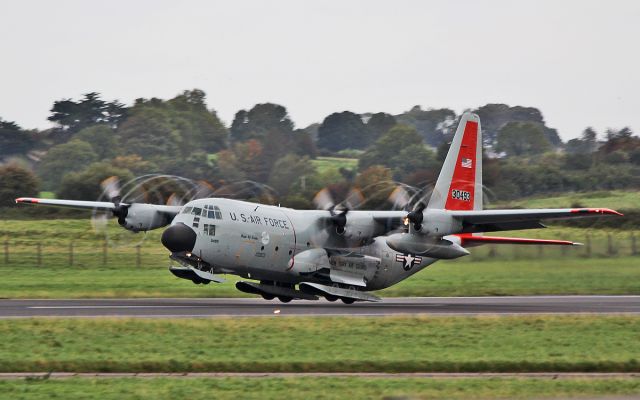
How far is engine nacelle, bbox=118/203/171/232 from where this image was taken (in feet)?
122

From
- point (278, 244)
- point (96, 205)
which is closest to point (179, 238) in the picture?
point (278, 244)

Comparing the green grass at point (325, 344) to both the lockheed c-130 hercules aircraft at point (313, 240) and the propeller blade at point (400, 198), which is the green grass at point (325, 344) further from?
the propeller blade at point (400, 198)

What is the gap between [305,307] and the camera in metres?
34.7

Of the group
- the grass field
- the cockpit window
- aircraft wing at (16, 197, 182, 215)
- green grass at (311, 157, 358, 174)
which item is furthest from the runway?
green grass at (311, 157, 358, 174)

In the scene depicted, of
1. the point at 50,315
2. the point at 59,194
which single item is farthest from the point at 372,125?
the point at 50,315

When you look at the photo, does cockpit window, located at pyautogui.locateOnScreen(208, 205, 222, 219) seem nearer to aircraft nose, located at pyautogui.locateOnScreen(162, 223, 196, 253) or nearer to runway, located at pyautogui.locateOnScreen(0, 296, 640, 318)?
aircraft nose, located at pyautogui.locateOnScreen(162, 223, 196, 253)

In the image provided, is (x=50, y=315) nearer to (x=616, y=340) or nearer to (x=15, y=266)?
(x=616, y=340)

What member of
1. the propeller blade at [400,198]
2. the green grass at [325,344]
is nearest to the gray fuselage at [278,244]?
the propeller blade at [400,198]

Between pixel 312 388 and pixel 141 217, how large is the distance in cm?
2009

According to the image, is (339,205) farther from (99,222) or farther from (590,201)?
(590,201)

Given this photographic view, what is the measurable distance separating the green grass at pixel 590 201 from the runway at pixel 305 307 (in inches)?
964

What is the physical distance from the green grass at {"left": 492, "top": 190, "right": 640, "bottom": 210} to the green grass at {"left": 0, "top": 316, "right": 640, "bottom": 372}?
3443 cm

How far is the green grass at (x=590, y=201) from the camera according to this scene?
62906 mm

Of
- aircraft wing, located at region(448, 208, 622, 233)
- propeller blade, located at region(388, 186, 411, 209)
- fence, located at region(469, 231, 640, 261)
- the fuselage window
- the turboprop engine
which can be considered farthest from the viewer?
fence, located at region(469, 231, 640, 261)
